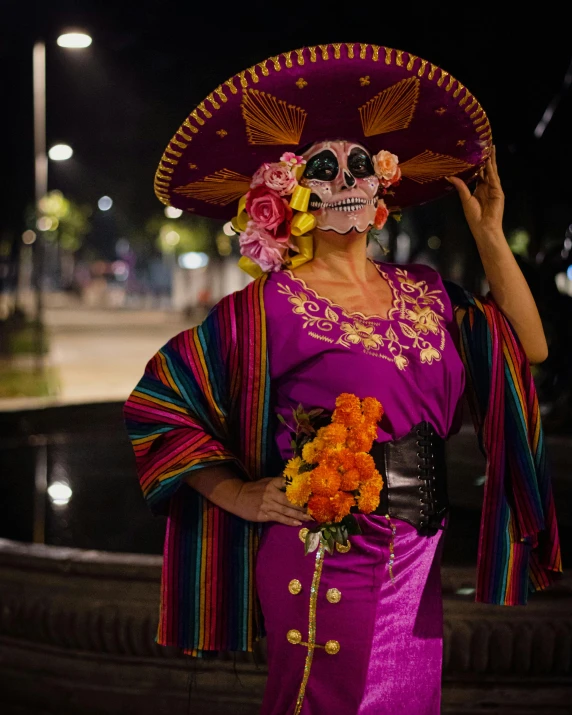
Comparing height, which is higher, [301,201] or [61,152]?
[61,152]

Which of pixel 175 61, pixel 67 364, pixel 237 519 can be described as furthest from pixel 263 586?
pixel 67 364

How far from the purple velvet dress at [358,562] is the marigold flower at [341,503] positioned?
16 cm

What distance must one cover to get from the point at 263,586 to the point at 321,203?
923mm

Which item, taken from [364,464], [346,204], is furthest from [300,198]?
[364,464]

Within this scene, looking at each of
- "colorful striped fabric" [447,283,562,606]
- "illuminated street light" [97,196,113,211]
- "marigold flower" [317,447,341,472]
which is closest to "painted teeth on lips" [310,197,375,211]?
"colorful striped fabric" [447,283,562,606]

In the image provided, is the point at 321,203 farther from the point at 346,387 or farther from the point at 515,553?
the point at 515,553

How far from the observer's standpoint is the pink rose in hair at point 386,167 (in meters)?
2.35

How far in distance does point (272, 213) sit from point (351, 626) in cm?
97

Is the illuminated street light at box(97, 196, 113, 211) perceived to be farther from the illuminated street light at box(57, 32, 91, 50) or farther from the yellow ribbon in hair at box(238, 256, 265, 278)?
the yellow ribbon in hair at box(238, 256, 265, 278)

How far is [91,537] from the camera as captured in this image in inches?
187

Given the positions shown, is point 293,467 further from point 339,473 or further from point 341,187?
point 341,187

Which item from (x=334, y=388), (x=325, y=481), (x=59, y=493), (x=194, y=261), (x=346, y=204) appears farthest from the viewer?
(x=194, y=261)

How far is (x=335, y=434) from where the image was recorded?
199 cm

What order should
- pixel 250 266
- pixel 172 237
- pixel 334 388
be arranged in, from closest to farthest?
pixel 334 388 → pixel 250 266 → pixel 172 237
